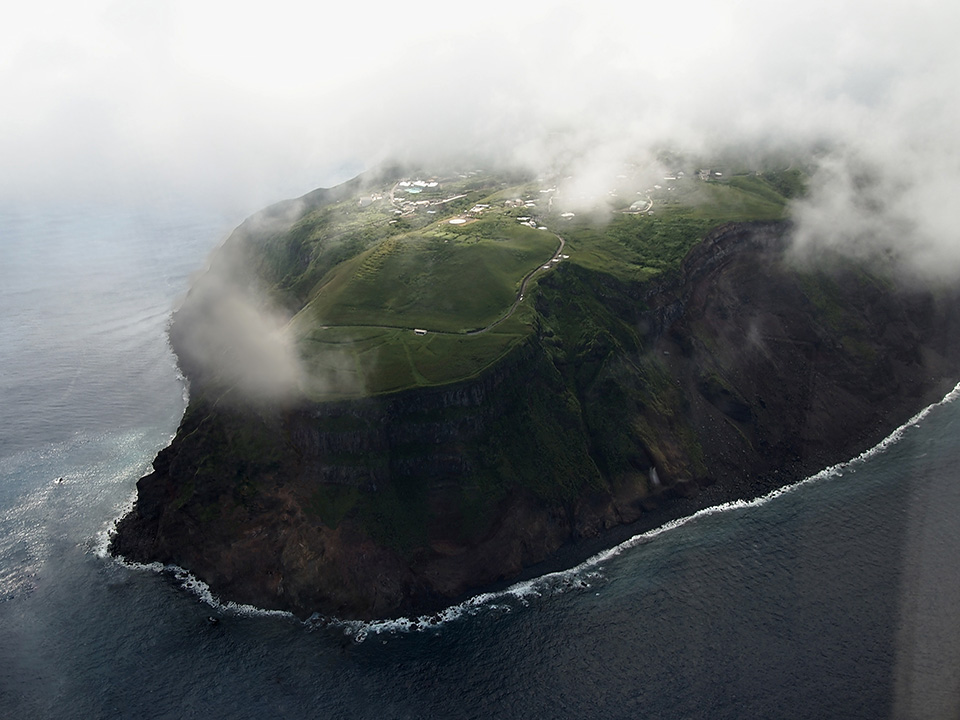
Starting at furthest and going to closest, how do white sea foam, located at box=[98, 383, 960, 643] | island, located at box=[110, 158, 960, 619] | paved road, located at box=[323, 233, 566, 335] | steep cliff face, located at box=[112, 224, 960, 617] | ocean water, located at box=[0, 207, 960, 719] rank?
paved road, located at box=[323, 233, 566, 335], island, located at box=[110, 158, 960, 619], steep cliff face, located at box=[112, 224, 960, 617], white sea foam, located at box=[98, 383, 960, 643], ocean water, located at box=[0, 207, 960, 719]

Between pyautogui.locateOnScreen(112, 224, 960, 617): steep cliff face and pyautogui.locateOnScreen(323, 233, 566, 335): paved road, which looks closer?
pyautogui.locateOnScreen(112, 224, 960, 617): steep cliff face

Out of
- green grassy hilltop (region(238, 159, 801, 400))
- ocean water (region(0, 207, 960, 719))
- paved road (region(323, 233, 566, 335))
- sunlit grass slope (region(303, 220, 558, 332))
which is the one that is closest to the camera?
ocean water (region(0, 207, 960, 719))

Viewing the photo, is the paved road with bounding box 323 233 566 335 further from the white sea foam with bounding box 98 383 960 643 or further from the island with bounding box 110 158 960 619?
the white sea foam with bounding box 98 383 960 643

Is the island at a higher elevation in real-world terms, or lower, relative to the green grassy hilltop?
lower

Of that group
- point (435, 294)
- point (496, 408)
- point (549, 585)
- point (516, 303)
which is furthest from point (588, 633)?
point (435, 294)

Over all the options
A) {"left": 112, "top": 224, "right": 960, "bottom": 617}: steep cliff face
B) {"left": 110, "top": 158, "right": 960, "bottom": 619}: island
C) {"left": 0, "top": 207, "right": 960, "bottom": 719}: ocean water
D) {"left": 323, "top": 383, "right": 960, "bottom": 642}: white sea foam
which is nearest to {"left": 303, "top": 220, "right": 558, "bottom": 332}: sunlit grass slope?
{"left": 110, "top": 158, "right": 960, "bottom": 619}: island

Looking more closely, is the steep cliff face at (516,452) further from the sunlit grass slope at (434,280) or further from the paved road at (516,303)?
the sunlit grass slope at (434,280)

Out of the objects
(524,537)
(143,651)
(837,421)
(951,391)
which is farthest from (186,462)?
(951,391)
